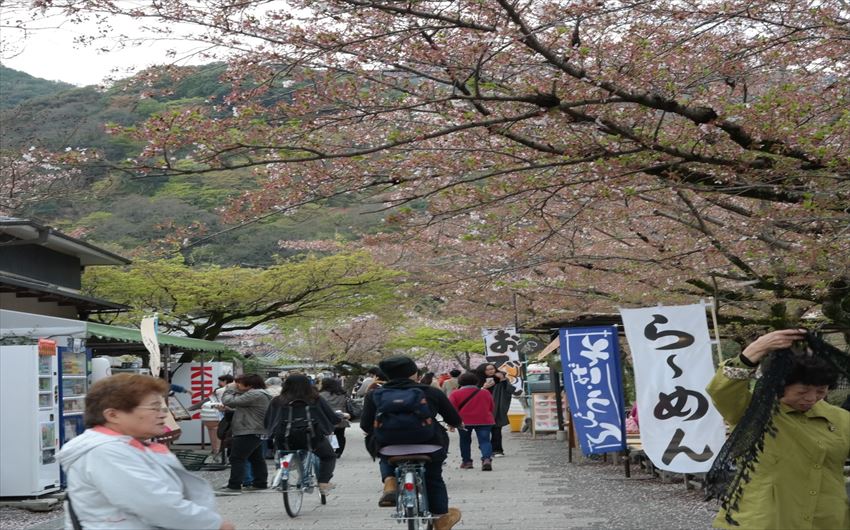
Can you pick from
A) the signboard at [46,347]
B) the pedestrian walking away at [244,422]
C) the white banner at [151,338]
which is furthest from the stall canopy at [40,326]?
the pedestrian walking away at [244,422]

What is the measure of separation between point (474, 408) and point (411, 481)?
811 cm

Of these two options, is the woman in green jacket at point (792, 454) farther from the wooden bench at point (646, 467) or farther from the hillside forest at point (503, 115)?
the wooden bench at point (646, 467)

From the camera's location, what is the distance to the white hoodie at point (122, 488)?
354cm

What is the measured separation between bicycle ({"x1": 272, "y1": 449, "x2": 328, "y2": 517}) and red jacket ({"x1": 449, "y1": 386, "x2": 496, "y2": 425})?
4384 millimetres

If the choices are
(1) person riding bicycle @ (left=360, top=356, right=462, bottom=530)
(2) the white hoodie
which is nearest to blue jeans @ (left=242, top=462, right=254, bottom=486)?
(1) person riding bicycle @ (left=360, top=356, right=462, bottom=530)

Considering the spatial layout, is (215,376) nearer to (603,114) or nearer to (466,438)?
(466,438)

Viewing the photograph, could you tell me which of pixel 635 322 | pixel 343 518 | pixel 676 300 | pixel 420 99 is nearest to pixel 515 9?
pixel 420 99

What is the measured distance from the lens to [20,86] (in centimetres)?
5144

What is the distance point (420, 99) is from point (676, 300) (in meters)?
9.10

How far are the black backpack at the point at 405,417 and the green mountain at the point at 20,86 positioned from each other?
42280 mm

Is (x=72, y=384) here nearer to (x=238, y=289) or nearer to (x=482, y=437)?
(x=482, y=437)

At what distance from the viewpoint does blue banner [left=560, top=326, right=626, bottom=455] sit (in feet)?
46.7

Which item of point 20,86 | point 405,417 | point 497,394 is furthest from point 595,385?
point 20,86

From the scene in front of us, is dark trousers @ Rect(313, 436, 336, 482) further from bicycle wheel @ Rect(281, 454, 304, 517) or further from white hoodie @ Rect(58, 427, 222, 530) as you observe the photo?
white hoodie @ Rect(58, 427, 222, 530)
